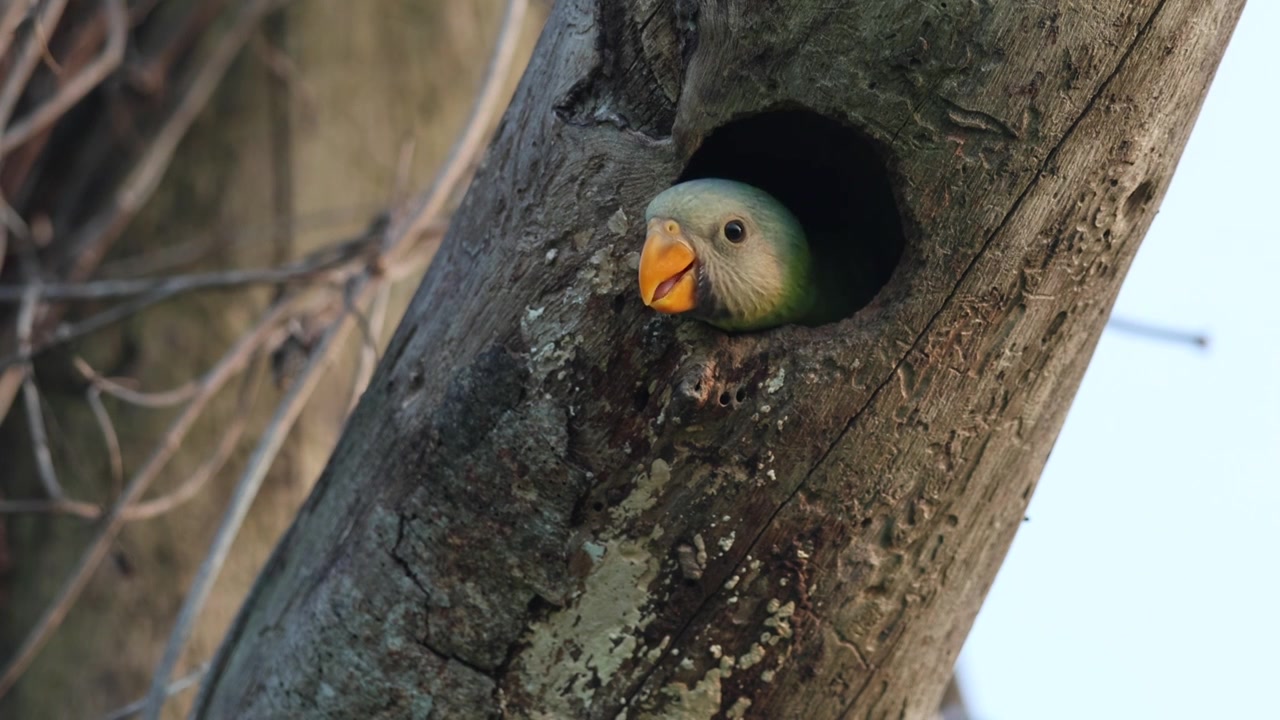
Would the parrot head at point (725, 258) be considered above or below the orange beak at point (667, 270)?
above

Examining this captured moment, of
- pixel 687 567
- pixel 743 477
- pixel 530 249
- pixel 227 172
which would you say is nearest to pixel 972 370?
pixel 743 477

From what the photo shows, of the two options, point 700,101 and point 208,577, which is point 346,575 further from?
point 700,101

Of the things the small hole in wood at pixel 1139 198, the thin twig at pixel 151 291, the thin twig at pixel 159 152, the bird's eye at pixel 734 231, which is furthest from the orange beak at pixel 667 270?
the thin twig at pixel 159 152

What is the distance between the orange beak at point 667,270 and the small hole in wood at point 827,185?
0.53 feet

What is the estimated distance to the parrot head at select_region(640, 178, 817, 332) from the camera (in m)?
1.51

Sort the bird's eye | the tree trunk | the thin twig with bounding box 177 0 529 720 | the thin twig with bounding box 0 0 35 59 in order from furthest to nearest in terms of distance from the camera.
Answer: the thin twig with bounding box 0 0 35 59 → the thin twig with bounding box 177 0 529 720 → the bird's eye → the tree trunk

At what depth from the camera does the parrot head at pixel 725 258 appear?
4.97 feet

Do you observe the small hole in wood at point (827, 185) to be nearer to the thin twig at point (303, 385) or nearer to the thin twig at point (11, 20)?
the thin twig at point (303, 385)

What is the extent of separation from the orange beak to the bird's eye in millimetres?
143

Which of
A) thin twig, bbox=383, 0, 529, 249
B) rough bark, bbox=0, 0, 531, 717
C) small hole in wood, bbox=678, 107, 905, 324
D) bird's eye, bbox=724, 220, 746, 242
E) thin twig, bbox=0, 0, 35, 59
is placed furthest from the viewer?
rough bark, bbox=0, 0, 531, 717

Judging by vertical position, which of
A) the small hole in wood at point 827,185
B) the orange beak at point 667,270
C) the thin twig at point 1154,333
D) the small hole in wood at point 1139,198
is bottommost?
the orange beak at point 667,270

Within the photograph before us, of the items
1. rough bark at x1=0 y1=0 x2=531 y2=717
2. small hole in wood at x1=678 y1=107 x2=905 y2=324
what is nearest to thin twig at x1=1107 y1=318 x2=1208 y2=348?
small hole in wood at x1=678 y1=107 x2=905 y2=324

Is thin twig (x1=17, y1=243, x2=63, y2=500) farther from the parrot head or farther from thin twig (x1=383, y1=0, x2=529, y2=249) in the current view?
the parrot head

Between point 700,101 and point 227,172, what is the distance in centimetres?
215
